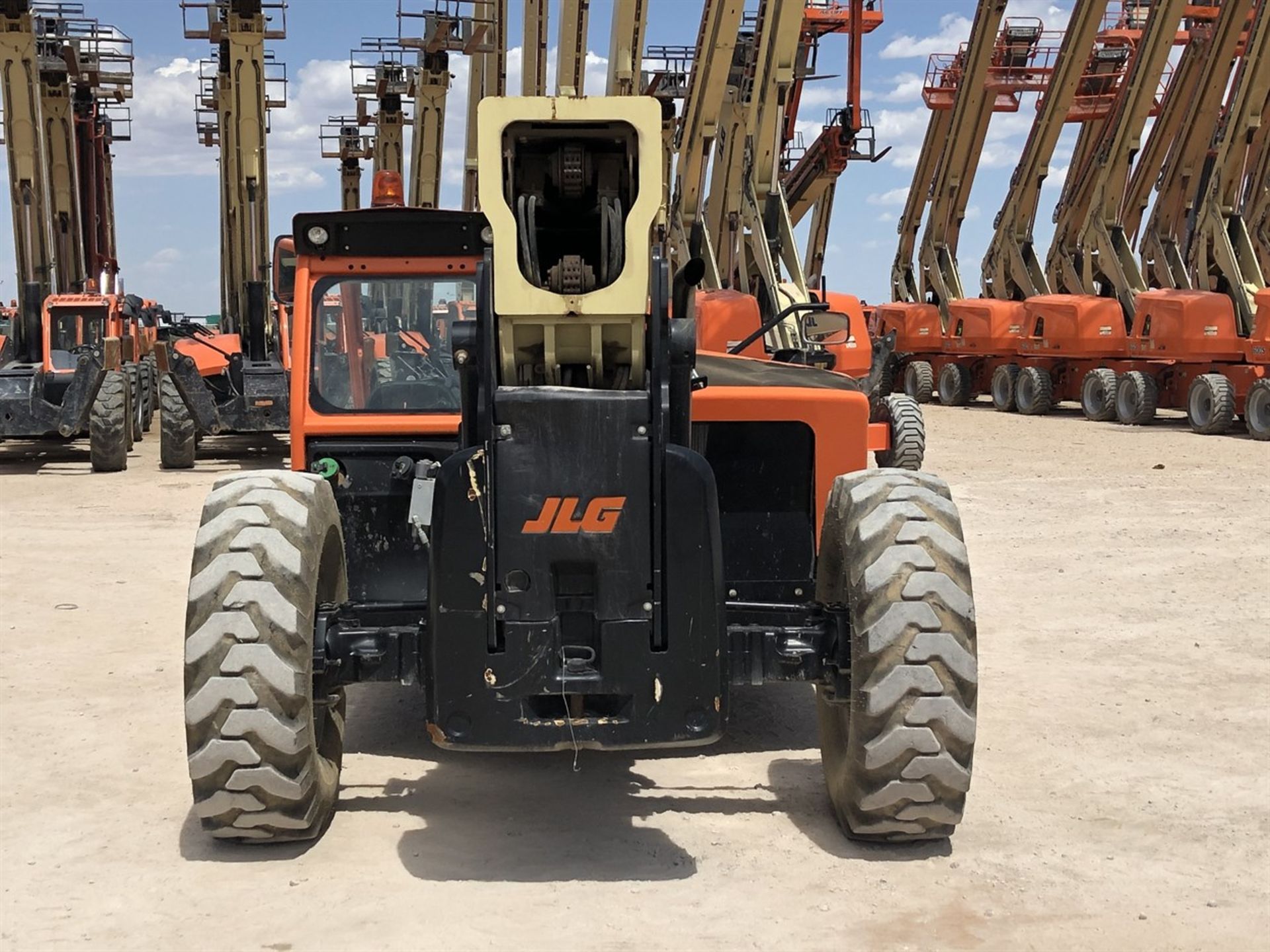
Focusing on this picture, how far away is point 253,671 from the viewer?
466 cm

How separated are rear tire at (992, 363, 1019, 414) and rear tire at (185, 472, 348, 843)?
23.2 metres

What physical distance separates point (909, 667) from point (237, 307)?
17.7 meters

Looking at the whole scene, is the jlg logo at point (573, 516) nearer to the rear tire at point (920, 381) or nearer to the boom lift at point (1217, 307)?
the boom lift at point (1217, 307)

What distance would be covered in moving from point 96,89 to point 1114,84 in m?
22.8

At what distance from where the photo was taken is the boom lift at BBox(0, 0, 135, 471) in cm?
1734

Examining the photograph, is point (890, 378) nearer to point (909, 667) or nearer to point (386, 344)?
point (386, 344)

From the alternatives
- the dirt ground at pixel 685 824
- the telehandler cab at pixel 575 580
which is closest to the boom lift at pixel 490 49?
the dirt ground at pixel 685 824

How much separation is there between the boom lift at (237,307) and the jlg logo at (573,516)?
41.6ft

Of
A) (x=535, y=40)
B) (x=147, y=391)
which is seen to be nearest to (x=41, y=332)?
(x=147, y=391)

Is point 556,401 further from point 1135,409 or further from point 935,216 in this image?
point 935,216

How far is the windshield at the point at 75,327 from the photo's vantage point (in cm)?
1900

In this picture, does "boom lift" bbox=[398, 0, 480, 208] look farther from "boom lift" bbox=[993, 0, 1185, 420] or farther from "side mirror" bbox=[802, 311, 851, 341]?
"side mirror" bbox=[802, 311, 851, 341]

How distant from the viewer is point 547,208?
4.96m

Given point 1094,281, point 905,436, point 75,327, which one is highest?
point 1094,281
